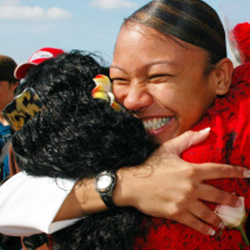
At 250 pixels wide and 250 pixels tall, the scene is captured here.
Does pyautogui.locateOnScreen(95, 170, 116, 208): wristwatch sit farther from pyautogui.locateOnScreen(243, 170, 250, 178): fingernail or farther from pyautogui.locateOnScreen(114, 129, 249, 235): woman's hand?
pyautogui.locateOnScreen(243, 170, 250, 178): fingernail

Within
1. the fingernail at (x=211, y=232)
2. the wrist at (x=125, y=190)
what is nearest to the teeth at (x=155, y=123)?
the wrist at (x=125, y=190)

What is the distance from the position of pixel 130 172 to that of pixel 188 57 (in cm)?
58

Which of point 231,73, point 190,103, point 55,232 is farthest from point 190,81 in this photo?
point 55,232

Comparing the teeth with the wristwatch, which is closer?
the wristwatch

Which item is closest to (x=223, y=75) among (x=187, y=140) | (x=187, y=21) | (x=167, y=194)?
(x=187, y=21)

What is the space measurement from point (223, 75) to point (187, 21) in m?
0.31

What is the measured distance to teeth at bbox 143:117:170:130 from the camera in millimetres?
1595

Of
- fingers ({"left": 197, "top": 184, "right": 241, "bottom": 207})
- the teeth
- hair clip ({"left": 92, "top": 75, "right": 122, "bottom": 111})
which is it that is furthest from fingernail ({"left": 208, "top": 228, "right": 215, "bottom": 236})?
hair clip ({"left": 92, "top": 75, "right": 122, "bottom": 111})

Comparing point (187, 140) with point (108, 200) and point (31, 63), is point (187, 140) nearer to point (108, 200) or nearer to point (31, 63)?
point (108, 200)

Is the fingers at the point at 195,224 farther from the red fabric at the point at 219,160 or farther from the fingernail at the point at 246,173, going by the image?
the fingernail at the point at 246,173

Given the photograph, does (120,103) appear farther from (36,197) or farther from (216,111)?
(36,197)

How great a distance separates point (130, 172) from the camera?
1422mm

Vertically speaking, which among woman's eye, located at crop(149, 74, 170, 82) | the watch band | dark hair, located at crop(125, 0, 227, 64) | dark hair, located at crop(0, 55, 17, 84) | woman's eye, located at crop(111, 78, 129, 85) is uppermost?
dark hair, located at crop(125, 0, 227, 64)

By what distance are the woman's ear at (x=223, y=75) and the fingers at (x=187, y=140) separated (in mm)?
317
